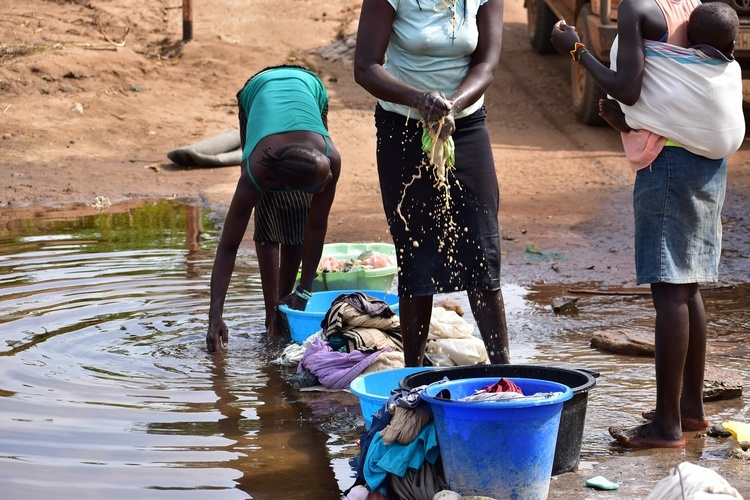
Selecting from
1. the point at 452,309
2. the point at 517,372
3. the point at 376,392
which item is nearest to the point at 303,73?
the point at 452,309

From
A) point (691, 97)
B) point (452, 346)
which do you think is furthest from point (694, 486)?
point (452, 346)

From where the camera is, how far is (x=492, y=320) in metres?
3.96

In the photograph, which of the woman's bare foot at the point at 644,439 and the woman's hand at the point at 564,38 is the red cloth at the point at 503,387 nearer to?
the woman's bare foot at the point at 644,439

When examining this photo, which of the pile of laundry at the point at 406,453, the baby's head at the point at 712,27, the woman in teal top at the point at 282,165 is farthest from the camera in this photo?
the woman in teal top at the point at 282,165

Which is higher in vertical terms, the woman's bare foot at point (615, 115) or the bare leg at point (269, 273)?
the woman's bare foot at point (615, 115)

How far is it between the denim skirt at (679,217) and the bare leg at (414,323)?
86 centimetres

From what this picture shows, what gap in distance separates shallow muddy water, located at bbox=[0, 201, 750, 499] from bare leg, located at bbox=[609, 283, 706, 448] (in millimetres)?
107

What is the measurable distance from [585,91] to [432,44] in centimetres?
805

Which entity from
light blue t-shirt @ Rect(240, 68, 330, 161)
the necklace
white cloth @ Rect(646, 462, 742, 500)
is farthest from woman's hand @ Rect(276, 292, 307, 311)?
white cloth @ Rect(646, 462, 742, 500)

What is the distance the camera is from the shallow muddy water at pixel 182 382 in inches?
143

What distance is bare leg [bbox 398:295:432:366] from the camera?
13.1 feet

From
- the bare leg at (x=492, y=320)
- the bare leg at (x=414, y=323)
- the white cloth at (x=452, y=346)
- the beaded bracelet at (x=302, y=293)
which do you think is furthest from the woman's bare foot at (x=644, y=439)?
the beaded bracelet at (x=302, y=293)

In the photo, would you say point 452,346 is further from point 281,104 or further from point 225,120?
point 225,120

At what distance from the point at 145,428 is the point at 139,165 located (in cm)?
765
